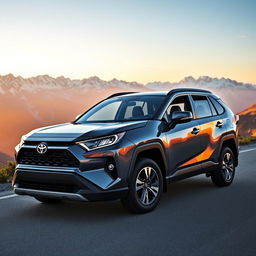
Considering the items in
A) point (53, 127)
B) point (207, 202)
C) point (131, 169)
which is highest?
point (53, 127)

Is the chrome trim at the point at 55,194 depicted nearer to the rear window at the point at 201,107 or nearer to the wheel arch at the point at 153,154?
the wheel arch at the point at 153,154

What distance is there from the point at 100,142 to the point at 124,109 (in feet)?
6.20

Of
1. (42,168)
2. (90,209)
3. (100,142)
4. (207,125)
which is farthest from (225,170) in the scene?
(42,168)

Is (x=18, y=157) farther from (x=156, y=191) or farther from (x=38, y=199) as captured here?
(x=156, y=191)

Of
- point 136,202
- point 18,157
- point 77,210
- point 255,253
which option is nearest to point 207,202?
point 136,202

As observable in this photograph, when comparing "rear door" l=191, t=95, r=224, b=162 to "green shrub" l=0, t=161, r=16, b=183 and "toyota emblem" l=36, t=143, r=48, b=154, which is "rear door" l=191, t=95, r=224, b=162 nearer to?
"toyota emblem" l=36, t=143, r=48, b=154

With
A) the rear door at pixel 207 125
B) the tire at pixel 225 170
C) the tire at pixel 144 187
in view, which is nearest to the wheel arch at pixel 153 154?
the tire at pixel 144 187

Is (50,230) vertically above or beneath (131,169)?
beneath

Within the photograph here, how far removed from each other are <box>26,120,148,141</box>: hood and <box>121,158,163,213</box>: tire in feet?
1.71

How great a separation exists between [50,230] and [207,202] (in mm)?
2564

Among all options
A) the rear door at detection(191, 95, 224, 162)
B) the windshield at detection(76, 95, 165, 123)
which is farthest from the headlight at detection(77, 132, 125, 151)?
the rear door at detection(191, 95, 224, 162)

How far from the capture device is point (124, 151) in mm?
5605

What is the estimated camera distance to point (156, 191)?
20.2 ft

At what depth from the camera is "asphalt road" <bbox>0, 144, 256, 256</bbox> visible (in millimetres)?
4531
